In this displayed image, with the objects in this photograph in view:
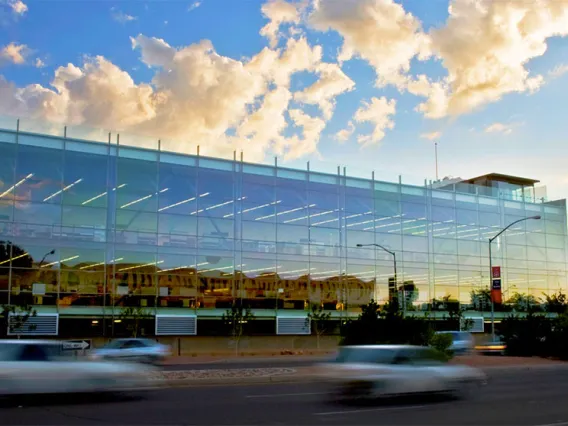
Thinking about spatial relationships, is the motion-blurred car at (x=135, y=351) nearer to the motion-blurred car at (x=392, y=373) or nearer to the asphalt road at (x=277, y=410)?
the asphalt road at (x=277, y=410)

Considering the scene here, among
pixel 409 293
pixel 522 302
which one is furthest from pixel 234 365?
pixel 522 302

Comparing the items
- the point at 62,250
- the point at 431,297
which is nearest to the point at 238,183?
the point at 62,250

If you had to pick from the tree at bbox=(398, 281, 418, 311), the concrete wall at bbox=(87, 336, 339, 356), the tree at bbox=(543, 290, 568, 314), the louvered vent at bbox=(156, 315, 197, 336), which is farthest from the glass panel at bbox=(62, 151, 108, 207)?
the tree at bbox=(543, 290, 568, 314)

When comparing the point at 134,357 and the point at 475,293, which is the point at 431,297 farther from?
the point at 134,357

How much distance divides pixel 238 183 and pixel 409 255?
1631 cm

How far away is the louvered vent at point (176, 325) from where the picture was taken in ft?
146

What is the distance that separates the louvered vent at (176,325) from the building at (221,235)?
0.55 meters

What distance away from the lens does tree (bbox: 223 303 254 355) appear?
45906mm

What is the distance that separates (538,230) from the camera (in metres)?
63.7

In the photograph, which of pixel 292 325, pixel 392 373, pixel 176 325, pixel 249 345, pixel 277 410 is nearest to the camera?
pixel 277 410

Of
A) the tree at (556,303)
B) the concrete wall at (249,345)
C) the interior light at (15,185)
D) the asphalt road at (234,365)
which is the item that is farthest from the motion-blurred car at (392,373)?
the tree at (556,303)

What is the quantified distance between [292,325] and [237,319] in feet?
16.8

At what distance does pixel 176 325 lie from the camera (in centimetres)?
4500

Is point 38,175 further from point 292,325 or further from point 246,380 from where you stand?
point 246,380
